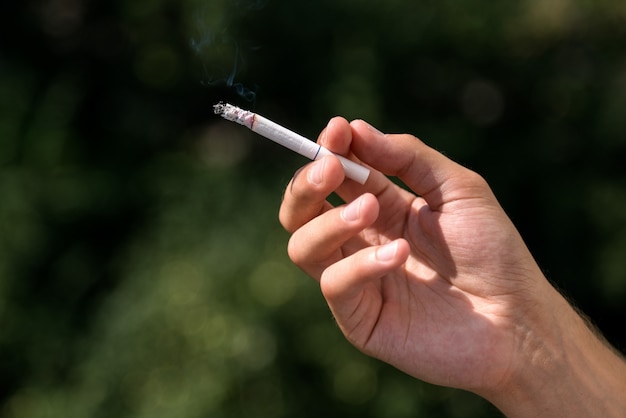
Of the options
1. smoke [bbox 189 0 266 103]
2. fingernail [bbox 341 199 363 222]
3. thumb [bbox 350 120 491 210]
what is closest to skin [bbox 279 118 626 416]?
thumb [bbox 350 120 491 210]

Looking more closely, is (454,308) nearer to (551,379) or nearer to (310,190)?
(551,379)

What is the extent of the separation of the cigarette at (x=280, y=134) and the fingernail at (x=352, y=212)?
0.14m

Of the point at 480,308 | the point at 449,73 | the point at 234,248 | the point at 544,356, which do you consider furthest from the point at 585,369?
the point at 449,73

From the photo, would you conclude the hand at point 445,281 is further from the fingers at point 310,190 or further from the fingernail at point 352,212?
the fingernail at point 352,212

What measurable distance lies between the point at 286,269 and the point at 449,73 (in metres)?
1.24

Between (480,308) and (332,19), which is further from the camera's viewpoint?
(332,19)

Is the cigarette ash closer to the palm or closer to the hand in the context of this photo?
the hand

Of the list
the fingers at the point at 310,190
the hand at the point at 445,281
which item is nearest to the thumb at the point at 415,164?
the hand at the point at 445,281

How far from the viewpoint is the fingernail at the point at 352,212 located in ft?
4.04

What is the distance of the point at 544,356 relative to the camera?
1.46 metres

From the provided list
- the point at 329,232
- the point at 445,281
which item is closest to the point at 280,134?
the point at 329,232

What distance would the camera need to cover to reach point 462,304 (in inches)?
57.3

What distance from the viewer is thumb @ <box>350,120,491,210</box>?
4.57ft

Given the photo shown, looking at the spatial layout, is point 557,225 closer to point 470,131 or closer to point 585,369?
point 470,131
